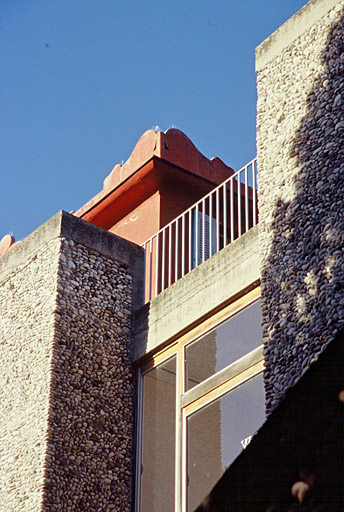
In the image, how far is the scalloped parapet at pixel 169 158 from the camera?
44.8ft

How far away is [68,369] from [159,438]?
1.33 meters

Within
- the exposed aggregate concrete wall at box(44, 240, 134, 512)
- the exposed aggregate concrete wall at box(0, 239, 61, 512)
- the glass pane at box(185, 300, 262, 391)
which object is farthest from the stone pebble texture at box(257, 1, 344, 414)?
the exposed aggregate concrete wall at box(0, 239, 61, 512)

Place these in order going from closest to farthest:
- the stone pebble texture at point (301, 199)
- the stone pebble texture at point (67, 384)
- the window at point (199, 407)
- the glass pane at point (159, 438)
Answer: the stone pebble texture at point (301, 199)
the window at point (199, 407)
the stone pebble texture at point (67, 384)
the glass pane at point (159, 438)

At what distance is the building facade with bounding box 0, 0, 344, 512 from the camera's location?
741 cm

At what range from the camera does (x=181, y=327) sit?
31.2ft

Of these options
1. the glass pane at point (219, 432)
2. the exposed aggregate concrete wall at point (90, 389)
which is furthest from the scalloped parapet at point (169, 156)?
the glass pane at point (219, 432)

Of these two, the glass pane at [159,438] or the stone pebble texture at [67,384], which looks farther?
the glass pane at [159,438]

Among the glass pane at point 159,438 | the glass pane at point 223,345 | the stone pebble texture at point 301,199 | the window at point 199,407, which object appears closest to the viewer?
the stone pebble texture at point 301,199

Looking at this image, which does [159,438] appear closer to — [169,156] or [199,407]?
[199,407]

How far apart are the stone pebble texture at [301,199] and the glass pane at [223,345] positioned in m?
0.95

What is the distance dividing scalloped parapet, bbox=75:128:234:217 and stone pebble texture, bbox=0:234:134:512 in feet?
11.8

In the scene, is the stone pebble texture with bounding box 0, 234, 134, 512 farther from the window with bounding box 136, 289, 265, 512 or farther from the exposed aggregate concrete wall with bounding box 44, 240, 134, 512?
the window with bounding box 136, 289, 265, 512

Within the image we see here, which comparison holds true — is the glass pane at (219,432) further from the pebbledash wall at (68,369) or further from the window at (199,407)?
the pebbledash wall at (68,369)

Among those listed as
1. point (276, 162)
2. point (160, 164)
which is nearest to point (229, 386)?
point (276, 162)
